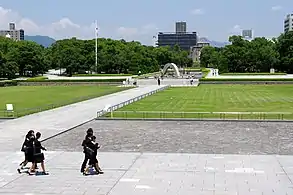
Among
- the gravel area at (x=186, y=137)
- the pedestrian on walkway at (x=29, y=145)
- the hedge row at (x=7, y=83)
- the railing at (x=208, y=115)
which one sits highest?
the hedge row at (x=7, y=83)

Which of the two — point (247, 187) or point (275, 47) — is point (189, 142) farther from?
point (275, 47)

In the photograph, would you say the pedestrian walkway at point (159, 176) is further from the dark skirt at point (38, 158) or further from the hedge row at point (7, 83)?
the hedge row at point (7, 83)

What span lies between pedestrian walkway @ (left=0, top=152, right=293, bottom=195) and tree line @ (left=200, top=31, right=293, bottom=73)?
7903cm

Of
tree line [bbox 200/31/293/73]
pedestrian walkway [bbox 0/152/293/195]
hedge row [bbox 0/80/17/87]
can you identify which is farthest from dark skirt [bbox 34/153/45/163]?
tree line [bbox 200/31/293/73]

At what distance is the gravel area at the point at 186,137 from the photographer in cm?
1630

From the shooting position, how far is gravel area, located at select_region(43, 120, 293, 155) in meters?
16.3

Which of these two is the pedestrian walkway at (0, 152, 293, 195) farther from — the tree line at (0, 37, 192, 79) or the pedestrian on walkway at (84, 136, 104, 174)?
the tree line at (0, 37, 192, 79)

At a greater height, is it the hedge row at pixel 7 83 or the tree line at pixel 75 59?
the tree line at pixel 75 59

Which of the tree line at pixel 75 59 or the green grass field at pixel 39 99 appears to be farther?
the tree line at pixel 75 59

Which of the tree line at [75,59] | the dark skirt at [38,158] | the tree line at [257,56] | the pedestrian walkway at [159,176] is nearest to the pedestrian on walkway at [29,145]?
the dark skirt at [38,158]

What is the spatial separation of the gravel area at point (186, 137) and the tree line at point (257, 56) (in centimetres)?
7125

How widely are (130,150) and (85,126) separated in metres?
6.91

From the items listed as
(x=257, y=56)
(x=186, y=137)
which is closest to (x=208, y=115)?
(x=186, y=137)

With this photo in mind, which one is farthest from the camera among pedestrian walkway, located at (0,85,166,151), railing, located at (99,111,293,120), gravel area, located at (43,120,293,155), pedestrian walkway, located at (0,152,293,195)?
railing, located at (99,111,293,120)
